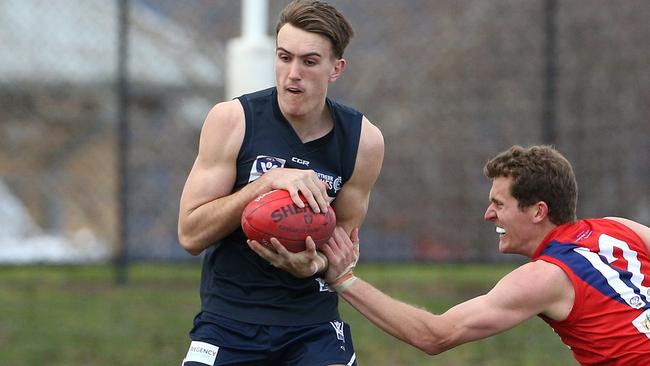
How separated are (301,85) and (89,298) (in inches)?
229

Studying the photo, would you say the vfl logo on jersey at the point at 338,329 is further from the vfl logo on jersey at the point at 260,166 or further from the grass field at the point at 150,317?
the grass field at the point at 150,317

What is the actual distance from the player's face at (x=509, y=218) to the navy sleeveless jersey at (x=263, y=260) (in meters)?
0.65

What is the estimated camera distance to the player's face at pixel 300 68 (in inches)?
191

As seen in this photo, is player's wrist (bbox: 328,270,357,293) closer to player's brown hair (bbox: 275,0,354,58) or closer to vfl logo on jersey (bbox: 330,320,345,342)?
vfl logo on jersey (bbox: 330,320,345,342)

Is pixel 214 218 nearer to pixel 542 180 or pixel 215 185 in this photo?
pixel 215 185

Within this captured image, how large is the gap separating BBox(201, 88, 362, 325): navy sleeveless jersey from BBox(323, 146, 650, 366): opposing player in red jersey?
21 centimetres

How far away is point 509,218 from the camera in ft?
16.1

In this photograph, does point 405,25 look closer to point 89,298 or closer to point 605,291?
point 89,298

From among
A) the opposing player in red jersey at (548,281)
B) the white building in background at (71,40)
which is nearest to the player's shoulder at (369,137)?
the opposing player in red jersey at (548,281)

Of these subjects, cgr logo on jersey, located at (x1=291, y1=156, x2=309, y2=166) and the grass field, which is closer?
cgr logo on jersey, located at (x1=291, y1=156, x2=309, y2=166)

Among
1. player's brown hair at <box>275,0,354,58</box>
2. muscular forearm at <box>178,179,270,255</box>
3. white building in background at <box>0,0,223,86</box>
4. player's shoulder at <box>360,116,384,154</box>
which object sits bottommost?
muscular forearm at <box>178,179,270,255</box>

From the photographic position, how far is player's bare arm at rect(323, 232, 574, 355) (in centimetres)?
470

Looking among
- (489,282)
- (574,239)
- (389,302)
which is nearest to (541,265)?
(574,239)

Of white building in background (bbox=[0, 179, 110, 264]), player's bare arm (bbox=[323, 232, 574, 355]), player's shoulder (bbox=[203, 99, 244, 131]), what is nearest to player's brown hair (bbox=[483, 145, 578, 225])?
player's bare arm (bbox=[323, 232, 574, 355])
